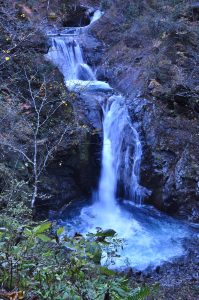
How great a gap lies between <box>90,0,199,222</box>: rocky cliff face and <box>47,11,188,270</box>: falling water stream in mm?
413

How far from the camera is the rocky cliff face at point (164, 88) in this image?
32.8ft

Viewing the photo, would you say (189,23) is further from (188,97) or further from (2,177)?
(2,177)

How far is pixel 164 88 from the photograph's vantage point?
459 inches

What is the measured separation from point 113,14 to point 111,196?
36.7 ft

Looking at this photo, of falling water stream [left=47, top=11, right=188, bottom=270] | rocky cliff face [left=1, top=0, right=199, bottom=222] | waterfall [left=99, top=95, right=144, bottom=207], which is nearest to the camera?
falling water stream [left=47, top=11, right=188, bottom=270]

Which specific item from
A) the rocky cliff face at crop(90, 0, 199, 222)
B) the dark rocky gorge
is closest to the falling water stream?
the dark rocky gorge

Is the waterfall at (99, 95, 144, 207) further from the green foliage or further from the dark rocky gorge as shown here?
the green foliage

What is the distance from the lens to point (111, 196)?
424 inches

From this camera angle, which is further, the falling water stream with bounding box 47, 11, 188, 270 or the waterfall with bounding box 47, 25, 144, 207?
the waterfall with bounding box 47, 25, 144, 207

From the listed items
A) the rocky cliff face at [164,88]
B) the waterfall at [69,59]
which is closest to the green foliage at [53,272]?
the rocky cliff face at [164,88]

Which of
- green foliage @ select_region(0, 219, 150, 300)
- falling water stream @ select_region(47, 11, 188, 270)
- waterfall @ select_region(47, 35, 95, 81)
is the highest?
waterfall @ select_region(47, 35, 95, 81)

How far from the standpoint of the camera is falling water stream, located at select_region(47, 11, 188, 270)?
8.13 metres

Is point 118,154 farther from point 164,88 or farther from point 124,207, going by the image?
point 164,88

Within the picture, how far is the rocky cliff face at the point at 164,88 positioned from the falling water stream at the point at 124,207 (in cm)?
41
